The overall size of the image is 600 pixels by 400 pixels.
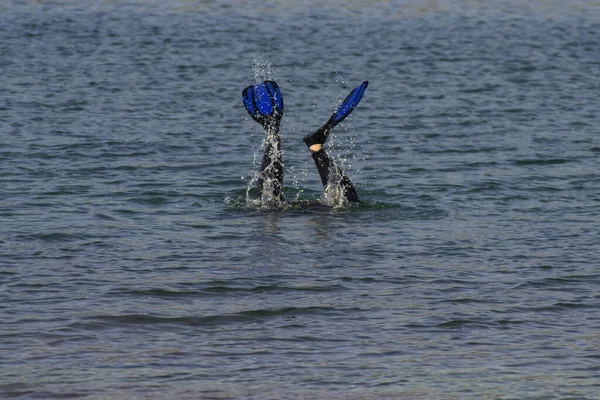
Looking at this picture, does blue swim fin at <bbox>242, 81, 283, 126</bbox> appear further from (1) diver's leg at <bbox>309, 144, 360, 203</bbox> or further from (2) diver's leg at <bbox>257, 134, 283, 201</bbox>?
(1) diver's leg at <bbox>309, 144, 360, 203</bbox>

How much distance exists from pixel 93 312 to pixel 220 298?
1.38m

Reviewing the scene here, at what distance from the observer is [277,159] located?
17453 mm

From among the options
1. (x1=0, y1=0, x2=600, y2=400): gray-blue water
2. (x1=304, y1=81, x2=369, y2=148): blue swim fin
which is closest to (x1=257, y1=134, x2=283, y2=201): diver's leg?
(x1=0, y1=0, x2=600, y2=400): gray-blue water

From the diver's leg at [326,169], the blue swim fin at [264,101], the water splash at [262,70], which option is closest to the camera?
the diver's leg at [326,169]

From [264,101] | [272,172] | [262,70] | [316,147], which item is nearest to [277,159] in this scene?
[272,172]

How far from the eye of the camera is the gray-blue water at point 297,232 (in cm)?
1087

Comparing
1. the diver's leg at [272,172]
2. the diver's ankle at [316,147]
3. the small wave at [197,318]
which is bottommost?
the small wave at [197,318]

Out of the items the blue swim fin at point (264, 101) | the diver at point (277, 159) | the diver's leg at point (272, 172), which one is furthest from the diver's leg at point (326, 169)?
the blue swim fin at point (264, 101)

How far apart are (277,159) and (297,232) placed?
1753 millimetres

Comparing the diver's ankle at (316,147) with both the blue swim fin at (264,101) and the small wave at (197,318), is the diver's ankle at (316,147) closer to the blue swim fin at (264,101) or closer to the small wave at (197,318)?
the blue swim fin at (264,101)

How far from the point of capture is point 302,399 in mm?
10031

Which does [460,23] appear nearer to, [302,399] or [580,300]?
[580,300]

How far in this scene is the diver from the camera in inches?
685

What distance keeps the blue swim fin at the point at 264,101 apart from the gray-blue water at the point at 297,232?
1.30 m
